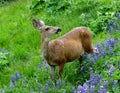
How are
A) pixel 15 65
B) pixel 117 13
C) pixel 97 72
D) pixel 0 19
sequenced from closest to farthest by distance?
pixel 97 72, pixel 15 65, pixel 117 13, pixel 0 19

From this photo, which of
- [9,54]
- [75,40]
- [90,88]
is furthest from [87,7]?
[90,88]

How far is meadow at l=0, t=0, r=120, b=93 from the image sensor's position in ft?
Answer: 21.8

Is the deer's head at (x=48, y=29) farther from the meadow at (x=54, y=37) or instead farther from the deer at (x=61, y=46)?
the meadow at (x=54, y=37)

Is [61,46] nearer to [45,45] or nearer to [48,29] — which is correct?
[45,45]

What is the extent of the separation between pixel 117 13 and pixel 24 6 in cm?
367

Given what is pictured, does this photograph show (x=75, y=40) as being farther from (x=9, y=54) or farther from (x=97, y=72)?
(x=9, y=54)

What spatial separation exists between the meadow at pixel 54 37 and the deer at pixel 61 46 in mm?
248

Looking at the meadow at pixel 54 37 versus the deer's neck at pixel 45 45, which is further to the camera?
the deer's neck at pixel 45 45

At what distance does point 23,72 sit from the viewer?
8.23 meters

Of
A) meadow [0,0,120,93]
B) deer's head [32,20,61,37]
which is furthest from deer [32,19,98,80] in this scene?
meadow [0,0,120,93]

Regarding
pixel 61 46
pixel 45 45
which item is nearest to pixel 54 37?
pixel 61 46

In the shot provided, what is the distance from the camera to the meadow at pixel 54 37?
6648mm

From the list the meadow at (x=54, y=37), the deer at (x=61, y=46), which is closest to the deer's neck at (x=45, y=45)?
the deer at (x=61, y=46)

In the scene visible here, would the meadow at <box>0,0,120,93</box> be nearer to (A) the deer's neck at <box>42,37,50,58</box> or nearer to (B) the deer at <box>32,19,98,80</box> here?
(B) the deer at <box>32,19,98,80</box>
